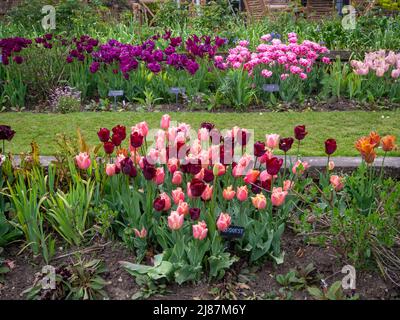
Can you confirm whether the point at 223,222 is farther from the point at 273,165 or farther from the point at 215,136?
the point at 215,136

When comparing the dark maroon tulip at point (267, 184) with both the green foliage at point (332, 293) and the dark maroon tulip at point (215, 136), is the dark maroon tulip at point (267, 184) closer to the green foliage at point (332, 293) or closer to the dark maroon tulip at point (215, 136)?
the dark maroon tulip at point (215, 136)

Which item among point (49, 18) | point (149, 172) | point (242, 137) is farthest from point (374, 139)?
point (49, 18)

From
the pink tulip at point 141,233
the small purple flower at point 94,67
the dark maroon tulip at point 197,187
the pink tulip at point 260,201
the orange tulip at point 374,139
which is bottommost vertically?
the pink tulip at point 141,233

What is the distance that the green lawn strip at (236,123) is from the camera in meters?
4.47

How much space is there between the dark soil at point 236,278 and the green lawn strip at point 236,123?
5.24 feet

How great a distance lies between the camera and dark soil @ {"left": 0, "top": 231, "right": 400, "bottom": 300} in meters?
2.42

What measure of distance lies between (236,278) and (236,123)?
256 cm

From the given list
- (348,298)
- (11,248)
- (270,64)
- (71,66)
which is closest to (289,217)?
(348,298)

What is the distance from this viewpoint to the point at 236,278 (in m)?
2.54

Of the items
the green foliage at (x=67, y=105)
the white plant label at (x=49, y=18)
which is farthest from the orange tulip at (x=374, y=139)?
the white plant label at (x=49, y=18)

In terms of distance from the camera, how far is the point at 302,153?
12.9ft

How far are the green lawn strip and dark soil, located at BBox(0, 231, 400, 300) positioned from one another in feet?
5.24

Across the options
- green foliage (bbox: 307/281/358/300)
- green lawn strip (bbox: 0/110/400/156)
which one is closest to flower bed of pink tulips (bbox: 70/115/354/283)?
green foliage (bbox: 307/281/358/300)
